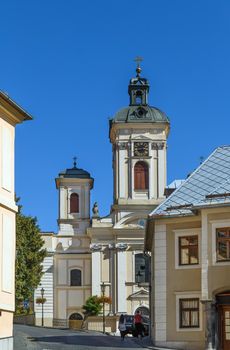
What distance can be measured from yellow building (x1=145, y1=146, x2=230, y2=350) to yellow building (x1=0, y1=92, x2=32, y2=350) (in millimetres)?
10684

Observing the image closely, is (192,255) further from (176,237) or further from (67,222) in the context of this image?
(67,222)

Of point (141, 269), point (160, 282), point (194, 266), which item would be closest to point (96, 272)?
point (141, 269)

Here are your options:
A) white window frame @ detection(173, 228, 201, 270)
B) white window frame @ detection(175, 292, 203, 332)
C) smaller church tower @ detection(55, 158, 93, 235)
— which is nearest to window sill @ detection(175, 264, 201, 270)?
white window frame @ detection(173, 228, 201, 270)

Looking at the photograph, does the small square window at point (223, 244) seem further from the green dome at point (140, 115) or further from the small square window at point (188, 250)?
the green dome at point (140, 115)

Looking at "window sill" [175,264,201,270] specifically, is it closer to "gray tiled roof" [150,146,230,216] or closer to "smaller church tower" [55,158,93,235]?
"gray tiled roof" [150,146,230,216]

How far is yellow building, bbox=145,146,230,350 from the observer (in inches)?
1374

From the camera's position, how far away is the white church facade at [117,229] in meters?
83.2

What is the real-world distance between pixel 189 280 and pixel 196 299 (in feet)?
2.54

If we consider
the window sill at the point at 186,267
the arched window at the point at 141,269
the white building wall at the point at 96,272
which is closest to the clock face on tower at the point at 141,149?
the arched window at the point at 141,269

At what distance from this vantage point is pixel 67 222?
293ft

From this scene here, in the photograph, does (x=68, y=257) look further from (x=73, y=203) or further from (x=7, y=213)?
(x=7, y=213)

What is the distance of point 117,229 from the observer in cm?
8375

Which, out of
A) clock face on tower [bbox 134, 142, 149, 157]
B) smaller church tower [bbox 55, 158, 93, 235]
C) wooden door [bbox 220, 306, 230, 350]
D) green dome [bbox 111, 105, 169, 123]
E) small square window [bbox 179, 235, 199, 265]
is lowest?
wooden door [bbox 220, 306, 230, 350]

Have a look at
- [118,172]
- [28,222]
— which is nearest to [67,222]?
[118,172]
